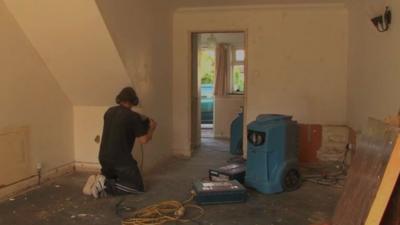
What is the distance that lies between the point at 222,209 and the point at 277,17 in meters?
3.25

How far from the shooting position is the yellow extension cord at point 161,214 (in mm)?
3297

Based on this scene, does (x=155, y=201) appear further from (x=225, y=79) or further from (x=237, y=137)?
(x=225, y=79)

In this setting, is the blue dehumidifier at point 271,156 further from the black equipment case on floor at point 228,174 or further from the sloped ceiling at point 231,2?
the sloped ceiling at point 231,2

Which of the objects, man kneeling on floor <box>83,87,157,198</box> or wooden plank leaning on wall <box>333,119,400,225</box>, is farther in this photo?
man kneeling on floor <box>83,87,157,198</box>

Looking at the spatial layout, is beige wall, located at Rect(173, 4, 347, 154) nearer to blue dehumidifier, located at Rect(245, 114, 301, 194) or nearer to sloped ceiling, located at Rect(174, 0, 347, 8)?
sloped ceiling, located at Rect(174, 0, 347, 8)

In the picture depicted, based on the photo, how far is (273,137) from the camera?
4.16 m

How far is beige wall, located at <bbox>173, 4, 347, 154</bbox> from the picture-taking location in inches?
226

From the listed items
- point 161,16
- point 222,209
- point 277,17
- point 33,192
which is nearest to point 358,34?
point 277,17

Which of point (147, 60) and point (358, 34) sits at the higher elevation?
point (358, 34)

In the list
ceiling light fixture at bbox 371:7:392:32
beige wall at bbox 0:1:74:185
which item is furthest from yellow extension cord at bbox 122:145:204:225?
ceiling light fixture at bbox 371:7:392:32

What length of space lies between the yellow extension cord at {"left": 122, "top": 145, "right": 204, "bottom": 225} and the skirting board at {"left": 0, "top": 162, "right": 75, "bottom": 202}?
4.63 feet

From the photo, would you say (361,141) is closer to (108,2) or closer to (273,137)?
(273,137)

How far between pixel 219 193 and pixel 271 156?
78cm

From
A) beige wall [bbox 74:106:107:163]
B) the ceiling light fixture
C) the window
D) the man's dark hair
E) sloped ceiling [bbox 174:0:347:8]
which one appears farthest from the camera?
the window
